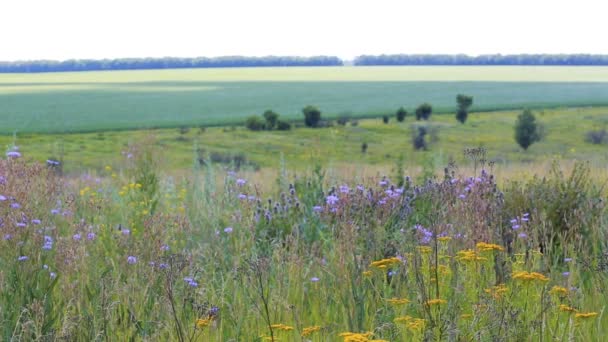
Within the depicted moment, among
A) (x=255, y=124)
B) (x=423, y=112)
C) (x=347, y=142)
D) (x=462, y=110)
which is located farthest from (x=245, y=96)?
(x=347, y=142)

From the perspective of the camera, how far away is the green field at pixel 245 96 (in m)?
84.7

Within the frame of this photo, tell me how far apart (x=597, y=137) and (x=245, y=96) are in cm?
6140

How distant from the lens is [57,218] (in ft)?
24.2

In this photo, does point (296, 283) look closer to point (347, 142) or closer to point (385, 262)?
point (385, 262)

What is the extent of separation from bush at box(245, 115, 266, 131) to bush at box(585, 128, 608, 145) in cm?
2626

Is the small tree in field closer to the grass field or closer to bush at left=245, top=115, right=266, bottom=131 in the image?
the grass field

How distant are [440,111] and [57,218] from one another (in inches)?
3350

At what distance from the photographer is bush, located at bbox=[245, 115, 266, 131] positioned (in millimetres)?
72625

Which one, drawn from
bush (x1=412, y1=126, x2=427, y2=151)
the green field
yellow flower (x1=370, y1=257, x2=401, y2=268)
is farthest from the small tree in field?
yellow flower (x1=370, y1=257, x2=401, y2=268)

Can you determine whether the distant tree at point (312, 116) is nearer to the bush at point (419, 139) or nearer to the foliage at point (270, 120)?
the foliage at point (270, 120)

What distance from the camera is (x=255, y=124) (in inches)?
2859

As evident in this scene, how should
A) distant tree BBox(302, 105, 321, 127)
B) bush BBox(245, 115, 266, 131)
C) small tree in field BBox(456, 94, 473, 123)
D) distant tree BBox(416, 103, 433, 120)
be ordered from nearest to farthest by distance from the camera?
1. bush BBox(245, 115, 266, 131)
2. distant tree BBox(302, 105, 321, 127)
3. small tree in field BBox(456, 94, 473, 123)
4. distant tree BBox(416, 103, 433, 120)

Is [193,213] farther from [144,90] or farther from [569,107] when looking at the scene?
[144,90]

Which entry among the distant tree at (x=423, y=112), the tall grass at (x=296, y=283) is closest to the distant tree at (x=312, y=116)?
the distant tree at (x=423, y=112)
